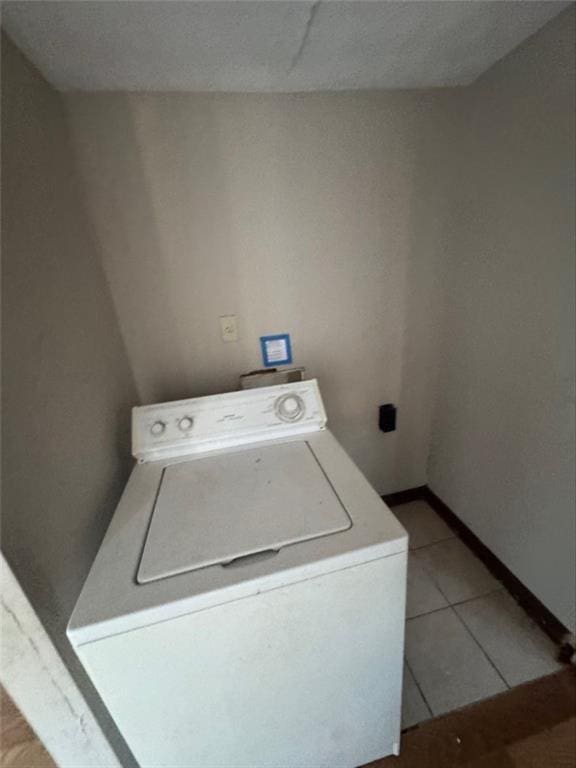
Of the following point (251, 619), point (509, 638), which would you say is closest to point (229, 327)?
point (251, 619)

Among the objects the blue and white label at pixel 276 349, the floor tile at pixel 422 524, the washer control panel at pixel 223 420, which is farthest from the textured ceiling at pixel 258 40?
the floor tile at pixel 422 524

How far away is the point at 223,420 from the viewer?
1191mm

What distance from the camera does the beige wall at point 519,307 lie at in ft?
3.40

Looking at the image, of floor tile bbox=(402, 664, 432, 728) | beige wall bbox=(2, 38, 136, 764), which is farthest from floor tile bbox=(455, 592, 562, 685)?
beige wall bbox=(2, 38, 136, 764)

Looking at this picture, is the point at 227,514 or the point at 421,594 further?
the point at 421,594

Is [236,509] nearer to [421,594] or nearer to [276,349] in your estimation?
[276,349]

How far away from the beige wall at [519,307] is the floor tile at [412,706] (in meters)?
0.60

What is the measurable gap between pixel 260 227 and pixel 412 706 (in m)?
1.82

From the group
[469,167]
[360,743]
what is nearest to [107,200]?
[469,167]

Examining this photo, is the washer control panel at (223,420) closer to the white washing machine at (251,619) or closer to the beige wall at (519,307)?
the white washing machine at (251,619)

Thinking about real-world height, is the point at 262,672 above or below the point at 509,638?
above

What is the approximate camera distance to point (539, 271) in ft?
3.70

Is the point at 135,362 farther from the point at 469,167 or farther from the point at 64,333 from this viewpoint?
the point at 469,167

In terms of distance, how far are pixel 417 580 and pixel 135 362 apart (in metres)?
1.60
